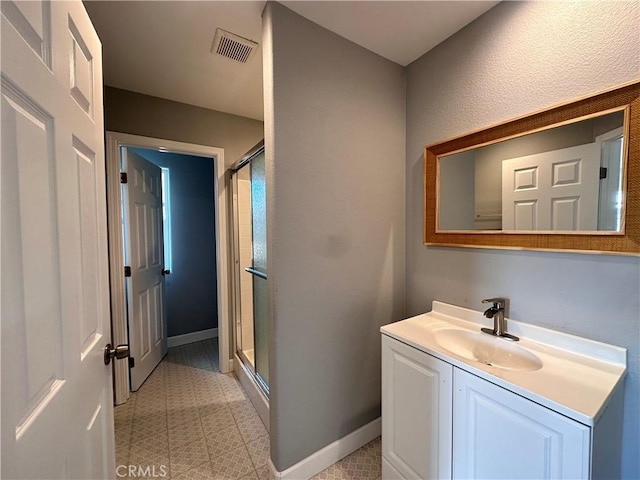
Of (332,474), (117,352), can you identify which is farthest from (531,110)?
(332,474)

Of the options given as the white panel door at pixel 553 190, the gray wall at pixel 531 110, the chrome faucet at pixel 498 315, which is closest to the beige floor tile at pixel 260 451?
the gray wall at pixel 531 110

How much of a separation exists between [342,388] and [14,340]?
4.80 feet

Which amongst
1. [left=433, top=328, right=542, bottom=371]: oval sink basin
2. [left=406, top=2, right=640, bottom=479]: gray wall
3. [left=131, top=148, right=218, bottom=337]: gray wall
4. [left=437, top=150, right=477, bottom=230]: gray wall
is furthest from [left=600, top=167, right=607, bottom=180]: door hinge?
[left=131, top=148, right=218, bottom=337]: gray wall

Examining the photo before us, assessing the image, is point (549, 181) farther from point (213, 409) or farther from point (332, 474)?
point (213, 409)

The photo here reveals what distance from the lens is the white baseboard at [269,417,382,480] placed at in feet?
4.60

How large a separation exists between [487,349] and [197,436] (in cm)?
181

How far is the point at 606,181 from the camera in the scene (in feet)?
A: 3.36

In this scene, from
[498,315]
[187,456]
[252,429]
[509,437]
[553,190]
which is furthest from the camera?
[252,429]

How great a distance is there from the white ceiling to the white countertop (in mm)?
1564

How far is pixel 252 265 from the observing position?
2.30 m

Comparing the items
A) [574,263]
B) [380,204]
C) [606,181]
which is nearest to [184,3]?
[380,204]

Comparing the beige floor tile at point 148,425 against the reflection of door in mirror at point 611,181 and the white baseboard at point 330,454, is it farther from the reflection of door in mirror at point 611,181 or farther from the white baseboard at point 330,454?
the reflection of door in mirror at point 611,181

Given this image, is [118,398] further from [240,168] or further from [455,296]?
[455,296]

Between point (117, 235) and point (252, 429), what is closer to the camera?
point (252, 429)
